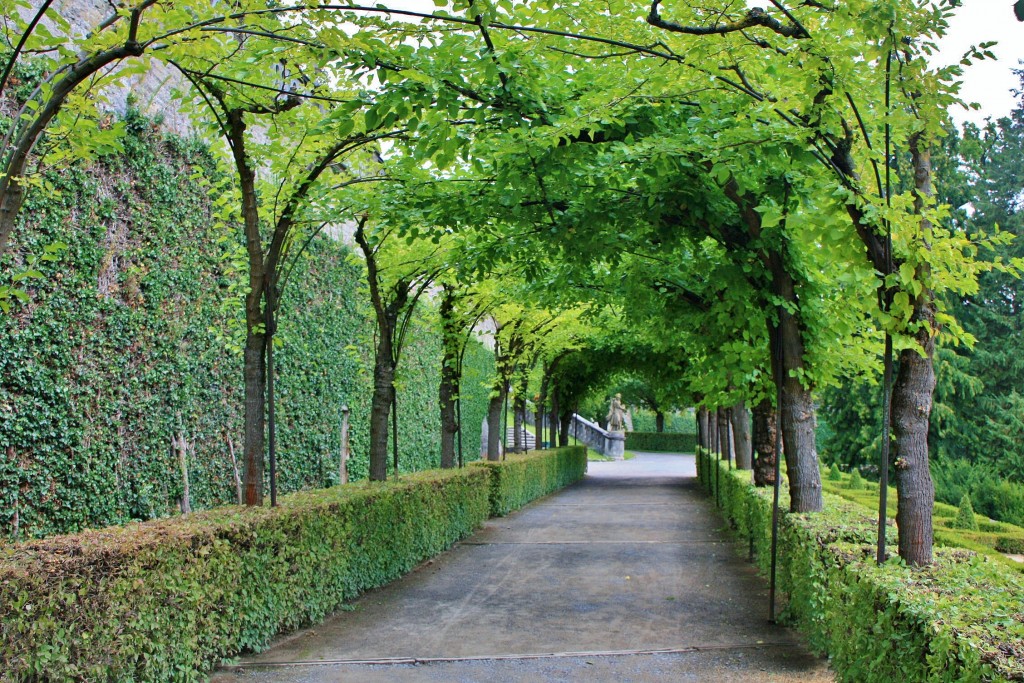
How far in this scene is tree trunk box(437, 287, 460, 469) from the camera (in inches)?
502

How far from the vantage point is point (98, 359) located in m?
7.34

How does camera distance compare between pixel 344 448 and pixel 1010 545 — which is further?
pixel 344 448

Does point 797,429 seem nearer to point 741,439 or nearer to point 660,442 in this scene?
point 741,439

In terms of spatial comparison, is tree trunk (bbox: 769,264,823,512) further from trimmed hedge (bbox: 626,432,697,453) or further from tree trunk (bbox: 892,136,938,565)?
trimmed hedge (bbox: 626,432,697,453)

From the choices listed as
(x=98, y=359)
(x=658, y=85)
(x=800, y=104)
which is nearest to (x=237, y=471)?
(x=98, y=359)

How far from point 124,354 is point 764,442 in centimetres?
787

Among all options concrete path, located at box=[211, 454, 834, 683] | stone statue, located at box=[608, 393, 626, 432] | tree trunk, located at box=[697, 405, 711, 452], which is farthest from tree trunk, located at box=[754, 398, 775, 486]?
stone statue, located at box=[608, 393, 626, 432]

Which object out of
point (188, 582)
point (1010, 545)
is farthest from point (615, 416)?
point (188, 582)

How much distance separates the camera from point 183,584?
15.8ft

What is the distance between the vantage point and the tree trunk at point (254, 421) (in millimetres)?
6633

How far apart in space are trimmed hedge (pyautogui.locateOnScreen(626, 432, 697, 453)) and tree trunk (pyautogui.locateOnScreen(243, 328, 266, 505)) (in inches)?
1871

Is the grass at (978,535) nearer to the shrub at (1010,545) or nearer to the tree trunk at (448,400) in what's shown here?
the shrub at (1010,545)

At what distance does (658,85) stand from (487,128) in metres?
1.15

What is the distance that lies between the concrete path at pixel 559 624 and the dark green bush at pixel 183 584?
0.89 feet
